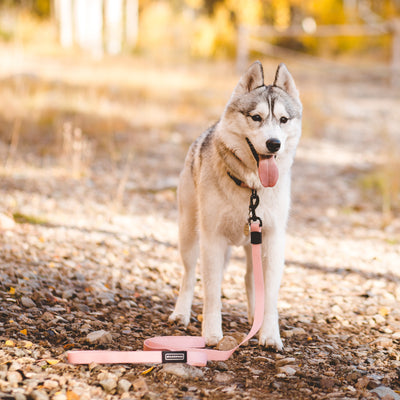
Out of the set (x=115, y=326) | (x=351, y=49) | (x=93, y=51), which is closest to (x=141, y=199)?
(x=115, y=326)

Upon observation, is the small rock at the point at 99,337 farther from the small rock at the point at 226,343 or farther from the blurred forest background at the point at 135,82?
the blurred forest background at the point at 135,82

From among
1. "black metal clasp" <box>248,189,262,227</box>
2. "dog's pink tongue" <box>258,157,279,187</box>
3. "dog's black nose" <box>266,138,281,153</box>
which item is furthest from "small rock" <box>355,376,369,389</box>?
"dog's black nose" <box>266,138,281,153</box>

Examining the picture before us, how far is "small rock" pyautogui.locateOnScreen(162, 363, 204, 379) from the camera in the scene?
8.81 ft

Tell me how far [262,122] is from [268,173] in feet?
1.02

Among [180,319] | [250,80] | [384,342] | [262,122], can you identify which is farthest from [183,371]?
[250,80]

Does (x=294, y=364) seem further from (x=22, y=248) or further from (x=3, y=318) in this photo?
(x=22, y=248)

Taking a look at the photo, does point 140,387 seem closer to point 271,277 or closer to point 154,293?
point 271,277

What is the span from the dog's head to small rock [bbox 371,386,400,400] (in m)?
1.23

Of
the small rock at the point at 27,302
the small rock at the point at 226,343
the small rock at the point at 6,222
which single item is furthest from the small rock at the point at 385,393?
the small rock at the point at 6,222

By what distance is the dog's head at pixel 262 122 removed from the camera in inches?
118

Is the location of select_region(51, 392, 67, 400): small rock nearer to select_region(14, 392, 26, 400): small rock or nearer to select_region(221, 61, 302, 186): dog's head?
select_region(14, 392, 26, 400): small rock

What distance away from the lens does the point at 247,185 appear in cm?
316

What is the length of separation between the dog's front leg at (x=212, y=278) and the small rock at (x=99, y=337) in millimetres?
593

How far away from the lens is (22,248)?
13.7ft
